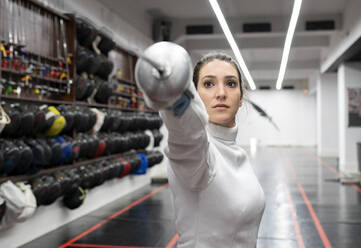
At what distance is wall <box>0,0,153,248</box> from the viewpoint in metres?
4.81

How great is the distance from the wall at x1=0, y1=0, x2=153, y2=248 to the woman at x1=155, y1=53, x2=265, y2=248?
3963mm

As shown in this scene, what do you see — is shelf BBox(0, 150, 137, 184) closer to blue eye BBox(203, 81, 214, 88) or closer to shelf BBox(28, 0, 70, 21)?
shelf BBox(28, 0, 70, 21)

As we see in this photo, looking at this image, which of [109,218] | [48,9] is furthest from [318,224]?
[48,9]

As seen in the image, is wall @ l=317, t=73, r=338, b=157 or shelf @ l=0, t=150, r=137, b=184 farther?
wall @ l=317, t=73, r=338, b=157

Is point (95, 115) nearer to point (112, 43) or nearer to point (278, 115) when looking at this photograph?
point (112, 43)

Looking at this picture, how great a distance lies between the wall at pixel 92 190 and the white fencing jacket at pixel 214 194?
3.96 meters

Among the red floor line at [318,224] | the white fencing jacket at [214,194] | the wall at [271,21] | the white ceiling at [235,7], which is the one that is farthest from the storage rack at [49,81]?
the wall at [271,21]

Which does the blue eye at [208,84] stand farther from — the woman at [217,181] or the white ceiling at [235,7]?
the white ceiling at [235,7]

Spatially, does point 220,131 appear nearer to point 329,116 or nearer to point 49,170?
point 49,170

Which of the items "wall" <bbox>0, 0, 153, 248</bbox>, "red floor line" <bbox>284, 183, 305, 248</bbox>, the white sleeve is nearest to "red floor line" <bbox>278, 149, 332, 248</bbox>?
"red floor line" <bbox>284, 183, 305, 248</bbox>

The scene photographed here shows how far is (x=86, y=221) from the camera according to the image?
19.5 ft

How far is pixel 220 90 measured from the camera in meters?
1.10

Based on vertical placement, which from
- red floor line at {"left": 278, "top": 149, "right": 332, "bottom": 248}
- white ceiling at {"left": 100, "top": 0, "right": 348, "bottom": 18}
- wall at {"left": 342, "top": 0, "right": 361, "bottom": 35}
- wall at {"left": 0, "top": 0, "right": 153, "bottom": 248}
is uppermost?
white ceiling at {"left": 100, "top": 0, "right": 348, "bottom": 18}

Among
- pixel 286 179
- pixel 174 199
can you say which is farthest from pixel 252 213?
pixel 286 179
